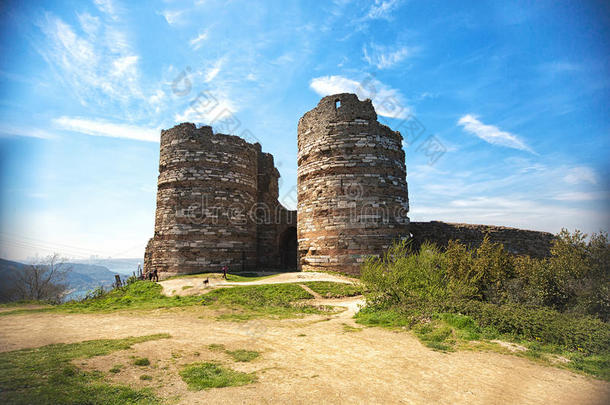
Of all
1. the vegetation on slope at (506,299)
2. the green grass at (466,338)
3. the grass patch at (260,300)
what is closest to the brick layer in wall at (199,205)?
the grass patch at (260,300)

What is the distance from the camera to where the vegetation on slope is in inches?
252

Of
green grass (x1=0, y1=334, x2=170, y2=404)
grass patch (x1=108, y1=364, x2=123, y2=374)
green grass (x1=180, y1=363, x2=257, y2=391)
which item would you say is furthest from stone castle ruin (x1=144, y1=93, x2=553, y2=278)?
green grass (x1=0, y1=334, x2=170, y2=404)

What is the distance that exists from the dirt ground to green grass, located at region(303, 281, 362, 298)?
415cm

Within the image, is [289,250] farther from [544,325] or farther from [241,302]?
[544,325]

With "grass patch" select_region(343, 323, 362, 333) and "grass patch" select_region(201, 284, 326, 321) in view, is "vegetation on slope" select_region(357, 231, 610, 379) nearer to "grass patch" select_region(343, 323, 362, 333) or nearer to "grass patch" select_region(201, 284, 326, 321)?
"grass patch" select_region(343, 323, 362, 333)

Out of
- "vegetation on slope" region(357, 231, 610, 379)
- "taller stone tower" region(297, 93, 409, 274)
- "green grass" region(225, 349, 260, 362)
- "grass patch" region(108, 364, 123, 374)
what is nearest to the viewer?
"grass patch" region(108, 364, 123, 374)

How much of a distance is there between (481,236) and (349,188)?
8916 millimetres

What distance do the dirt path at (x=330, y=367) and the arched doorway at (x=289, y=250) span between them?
16434 mm

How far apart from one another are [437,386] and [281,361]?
2509 millimetres

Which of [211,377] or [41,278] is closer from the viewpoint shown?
[211,377]

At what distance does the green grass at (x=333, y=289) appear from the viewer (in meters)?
12.7

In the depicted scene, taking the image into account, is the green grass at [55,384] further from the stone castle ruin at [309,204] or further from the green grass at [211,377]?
the stone castle ruin at [309,204]

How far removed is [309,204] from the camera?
17625 millimetres

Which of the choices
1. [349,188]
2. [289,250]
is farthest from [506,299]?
[289,250]
